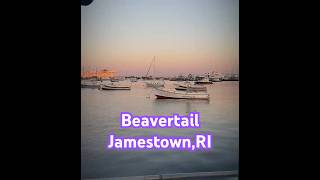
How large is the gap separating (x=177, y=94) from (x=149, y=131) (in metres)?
0.34

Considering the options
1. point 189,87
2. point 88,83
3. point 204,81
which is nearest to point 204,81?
point 204,81

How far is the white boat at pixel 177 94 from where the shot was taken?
262 cm

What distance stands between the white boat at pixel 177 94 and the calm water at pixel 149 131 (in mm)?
33

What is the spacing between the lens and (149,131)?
2.54m

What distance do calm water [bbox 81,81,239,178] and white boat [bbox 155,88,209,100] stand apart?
0.11ft

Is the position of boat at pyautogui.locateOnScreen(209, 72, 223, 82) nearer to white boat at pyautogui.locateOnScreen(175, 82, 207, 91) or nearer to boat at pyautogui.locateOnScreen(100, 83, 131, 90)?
white boat at pyautogui.locateOnScreen(175, 82, 207, 91)

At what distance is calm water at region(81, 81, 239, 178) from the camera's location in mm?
2518

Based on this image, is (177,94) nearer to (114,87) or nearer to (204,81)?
(204,81)
